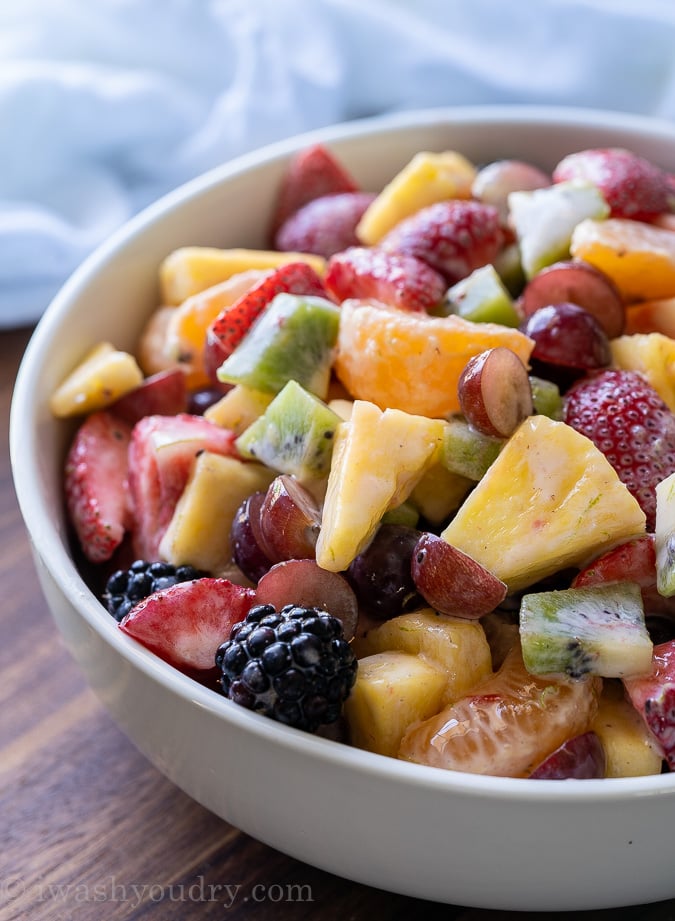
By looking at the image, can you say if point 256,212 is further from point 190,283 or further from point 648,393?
Answer: point 648,393

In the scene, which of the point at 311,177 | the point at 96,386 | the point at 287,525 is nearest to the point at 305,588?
the point at 287,525

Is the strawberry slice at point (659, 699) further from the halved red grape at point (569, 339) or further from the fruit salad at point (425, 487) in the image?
the halved red grape at point (569, 339)

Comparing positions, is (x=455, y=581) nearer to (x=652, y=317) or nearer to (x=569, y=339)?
(x=569, y=339)

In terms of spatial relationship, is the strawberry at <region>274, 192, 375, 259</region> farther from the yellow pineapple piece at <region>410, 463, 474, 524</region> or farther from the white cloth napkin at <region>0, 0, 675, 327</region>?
the yellow pineapple piece at <region>410, 463, 474, 524</region>

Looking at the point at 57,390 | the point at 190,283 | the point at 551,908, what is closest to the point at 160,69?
the point at 190,283

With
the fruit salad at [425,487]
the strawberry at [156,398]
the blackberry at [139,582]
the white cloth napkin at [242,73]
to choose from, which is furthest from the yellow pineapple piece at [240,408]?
the white cloth napkin at [242,73]

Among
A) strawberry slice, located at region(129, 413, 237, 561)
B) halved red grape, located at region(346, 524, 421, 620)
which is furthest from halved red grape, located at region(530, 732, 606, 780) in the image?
strawberry slice, located at region(129, 413, 237, 561)
